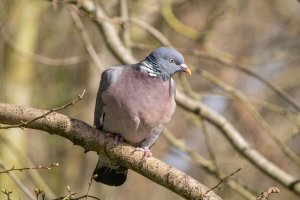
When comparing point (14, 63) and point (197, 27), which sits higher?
point (197, 27)

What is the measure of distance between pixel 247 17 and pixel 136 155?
21.1 feet

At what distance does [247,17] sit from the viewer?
32.9 feet

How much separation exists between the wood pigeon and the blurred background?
0.98 m

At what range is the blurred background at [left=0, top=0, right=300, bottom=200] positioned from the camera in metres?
6.42

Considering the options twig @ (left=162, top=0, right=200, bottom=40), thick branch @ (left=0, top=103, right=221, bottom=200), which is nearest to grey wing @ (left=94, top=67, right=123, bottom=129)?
thick branch @ (left=0, top=103, right=221, bottom=200)

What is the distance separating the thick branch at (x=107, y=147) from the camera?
11.8 ft

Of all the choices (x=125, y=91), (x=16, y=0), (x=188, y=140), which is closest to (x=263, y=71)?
(x=188, y=140)

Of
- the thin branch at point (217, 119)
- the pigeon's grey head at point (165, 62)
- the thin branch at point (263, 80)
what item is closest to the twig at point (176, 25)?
the thin branch at point (263, 80)

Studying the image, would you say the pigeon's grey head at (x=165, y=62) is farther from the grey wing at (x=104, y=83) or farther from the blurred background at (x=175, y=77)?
the blurred background at (x=175, y=77)

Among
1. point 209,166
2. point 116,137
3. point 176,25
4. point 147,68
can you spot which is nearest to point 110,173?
point 116,137

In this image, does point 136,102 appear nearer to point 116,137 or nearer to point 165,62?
point 116,137

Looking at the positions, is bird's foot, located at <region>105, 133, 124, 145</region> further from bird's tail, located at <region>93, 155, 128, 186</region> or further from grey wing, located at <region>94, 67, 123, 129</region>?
bird's tail, located at <region>93, 155, 128, 186</region>

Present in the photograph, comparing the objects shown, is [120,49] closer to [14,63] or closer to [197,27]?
[14,63]

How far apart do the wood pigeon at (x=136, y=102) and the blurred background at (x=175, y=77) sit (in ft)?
3.21
